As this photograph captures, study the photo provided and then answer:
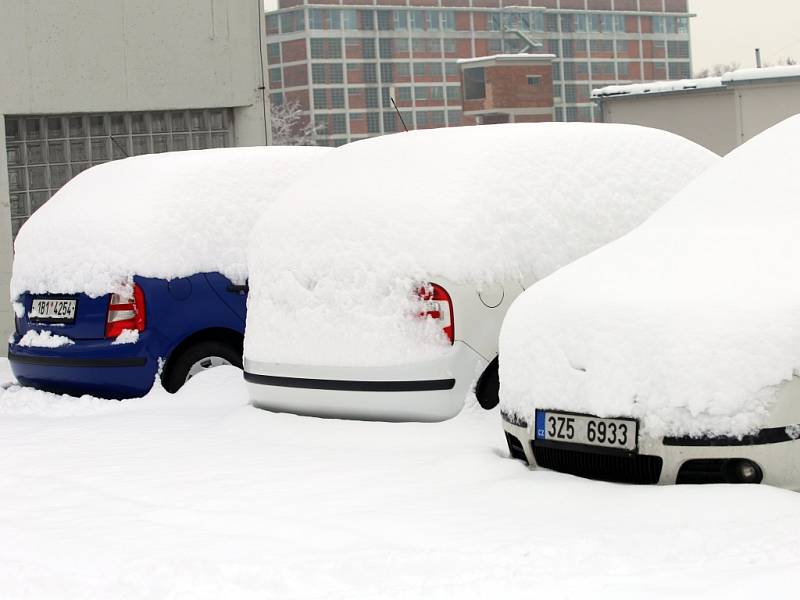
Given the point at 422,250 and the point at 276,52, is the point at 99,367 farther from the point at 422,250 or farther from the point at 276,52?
the point at 276,52

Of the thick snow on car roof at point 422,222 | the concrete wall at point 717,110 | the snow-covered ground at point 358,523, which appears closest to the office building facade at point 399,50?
the concrete wall at point 717,110

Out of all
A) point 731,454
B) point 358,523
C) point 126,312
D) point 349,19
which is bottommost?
point 358,523

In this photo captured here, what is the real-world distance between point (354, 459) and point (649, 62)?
170 meters

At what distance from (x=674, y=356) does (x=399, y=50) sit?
149 meters

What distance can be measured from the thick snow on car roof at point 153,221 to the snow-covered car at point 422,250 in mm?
1159

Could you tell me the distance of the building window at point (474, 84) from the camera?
12469 centimetres

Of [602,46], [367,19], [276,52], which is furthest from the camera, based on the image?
[602,46]

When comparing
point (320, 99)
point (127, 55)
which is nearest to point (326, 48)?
point (320, 99)

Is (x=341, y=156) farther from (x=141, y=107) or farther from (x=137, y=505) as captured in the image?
(x=141, y=107)

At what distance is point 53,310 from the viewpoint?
9195 millimetres

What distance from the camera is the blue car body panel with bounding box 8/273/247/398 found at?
351 inches

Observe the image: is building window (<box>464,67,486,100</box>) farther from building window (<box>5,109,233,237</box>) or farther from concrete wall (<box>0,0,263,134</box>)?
building window (<box>5,109,233,237</box>)

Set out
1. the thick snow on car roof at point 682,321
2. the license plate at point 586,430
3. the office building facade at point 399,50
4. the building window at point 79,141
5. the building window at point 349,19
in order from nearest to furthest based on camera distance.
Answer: the thick snow on car roof at point 682,321
the license plate at point 586,430
the building window at point 79,141
the office building facade at point 399,50
the building window at point 349,19

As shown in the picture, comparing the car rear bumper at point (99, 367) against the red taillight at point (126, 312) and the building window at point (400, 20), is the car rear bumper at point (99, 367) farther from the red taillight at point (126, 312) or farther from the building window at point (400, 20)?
the building window at point (400, 20)
